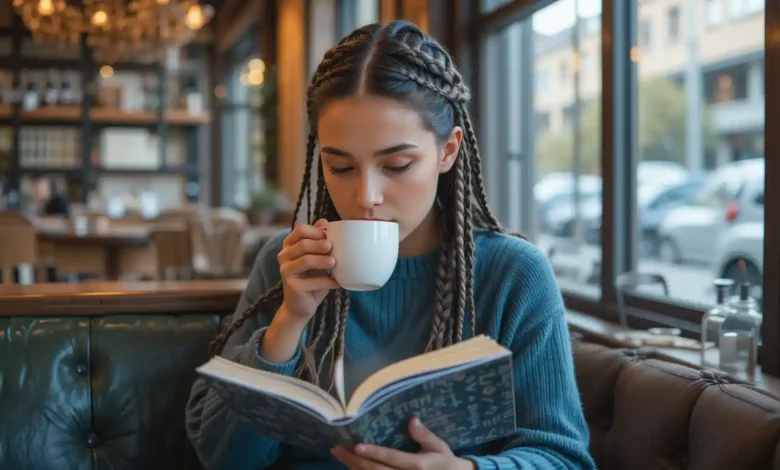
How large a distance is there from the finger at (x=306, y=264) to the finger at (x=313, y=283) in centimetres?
1

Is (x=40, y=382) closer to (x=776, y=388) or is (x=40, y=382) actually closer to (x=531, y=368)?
(x=531, y=368)

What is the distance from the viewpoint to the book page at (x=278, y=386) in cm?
97

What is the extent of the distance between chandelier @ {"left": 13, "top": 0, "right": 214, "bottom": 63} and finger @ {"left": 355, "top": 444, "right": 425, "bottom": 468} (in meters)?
5.85

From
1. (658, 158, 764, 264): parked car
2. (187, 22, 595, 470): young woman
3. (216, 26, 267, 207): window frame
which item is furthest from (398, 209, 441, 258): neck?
(216, 26, 267, 207): window frame

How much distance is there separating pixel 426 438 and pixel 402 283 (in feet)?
1.37

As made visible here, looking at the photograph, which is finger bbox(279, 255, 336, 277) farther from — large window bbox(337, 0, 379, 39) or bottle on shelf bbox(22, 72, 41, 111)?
bottle on shelf bbox(22, 72, 41, 111)

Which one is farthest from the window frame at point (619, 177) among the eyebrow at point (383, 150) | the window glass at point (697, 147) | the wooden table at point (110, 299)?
the eyebrow at point (383, 150)

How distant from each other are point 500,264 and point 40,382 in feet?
3.09

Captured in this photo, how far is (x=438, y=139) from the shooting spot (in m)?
1.33

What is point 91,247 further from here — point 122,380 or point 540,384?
point 540,384

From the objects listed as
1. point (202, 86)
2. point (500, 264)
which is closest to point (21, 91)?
point (202, 86)

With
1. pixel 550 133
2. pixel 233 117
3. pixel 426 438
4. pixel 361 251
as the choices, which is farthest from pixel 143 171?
pixel 426 438

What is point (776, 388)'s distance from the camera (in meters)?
1.51

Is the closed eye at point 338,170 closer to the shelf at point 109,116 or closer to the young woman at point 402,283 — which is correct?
the young woman at point 402,283
